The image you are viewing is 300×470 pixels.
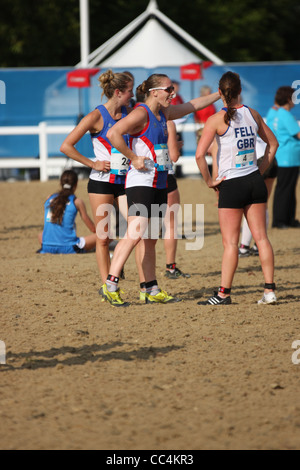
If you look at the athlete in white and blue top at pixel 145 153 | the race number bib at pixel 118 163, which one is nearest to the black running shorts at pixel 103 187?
the race number bib at pixel 118 163

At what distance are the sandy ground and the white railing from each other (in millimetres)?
10190

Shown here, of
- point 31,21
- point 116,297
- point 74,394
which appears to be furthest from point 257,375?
point 31,21

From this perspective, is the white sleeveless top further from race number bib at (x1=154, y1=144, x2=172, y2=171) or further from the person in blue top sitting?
the person in blue top sitting

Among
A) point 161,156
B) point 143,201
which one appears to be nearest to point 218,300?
point 143,201

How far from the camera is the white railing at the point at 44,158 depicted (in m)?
18.8

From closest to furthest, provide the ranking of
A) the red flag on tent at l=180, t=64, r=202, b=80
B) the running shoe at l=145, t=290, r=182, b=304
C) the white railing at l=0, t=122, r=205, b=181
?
the running shoe at l=145, t=290, r=182, b=304, the white railing at l=0, t=122, r=205, b=181, the red flag on tent at l=180, t=64, r=202, b=80

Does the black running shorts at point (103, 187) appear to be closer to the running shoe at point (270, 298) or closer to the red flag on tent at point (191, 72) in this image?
the running shoe at point (270, 298)

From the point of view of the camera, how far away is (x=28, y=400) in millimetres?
4699

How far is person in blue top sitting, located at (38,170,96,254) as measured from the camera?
9.78 meters

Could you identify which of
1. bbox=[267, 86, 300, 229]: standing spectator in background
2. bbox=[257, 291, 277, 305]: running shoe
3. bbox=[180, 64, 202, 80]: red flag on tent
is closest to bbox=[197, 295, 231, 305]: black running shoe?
bbox=[257, 291, 277, 305]: running shoe

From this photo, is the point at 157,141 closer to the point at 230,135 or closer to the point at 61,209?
the point at 230,135

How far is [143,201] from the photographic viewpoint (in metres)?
6.75

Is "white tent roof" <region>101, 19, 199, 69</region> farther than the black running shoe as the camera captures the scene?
Yes

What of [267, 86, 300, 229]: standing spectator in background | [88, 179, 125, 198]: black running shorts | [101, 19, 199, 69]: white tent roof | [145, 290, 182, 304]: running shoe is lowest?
[145, 290, 182, 304]: running shoe
